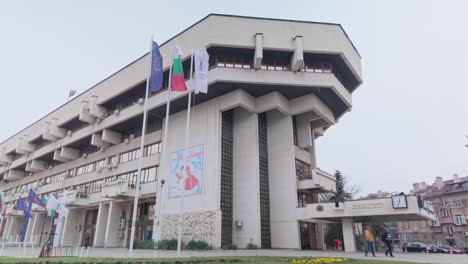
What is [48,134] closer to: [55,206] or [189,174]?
[189,174]

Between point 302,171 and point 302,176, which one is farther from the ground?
point 302,171

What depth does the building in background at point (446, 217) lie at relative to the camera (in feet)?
171

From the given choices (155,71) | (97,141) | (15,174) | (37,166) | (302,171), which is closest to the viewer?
(155,71)

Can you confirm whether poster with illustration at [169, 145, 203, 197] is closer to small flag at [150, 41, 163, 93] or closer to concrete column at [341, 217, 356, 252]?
small flag at [150, 41, 163, 93]

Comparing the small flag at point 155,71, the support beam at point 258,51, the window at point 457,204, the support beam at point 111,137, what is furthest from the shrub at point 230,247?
the window at point 457,204

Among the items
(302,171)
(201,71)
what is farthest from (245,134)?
(201,71)

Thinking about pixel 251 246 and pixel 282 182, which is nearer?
pixel 251 246

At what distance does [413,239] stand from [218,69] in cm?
5679

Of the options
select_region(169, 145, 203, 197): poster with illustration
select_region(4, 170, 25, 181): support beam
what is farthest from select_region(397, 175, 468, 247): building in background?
select_region(4, 170, 25, 181): support beam

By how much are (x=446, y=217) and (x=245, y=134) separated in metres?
47.0

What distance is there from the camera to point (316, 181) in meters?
27.4

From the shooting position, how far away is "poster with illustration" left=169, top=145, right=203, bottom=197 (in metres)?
27.2

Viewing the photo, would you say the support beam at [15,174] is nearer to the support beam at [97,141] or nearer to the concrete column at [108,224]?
the support beam at [97,141]

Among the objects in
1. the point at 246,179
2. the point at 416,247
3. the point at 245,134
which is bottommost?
the point at 416,247
